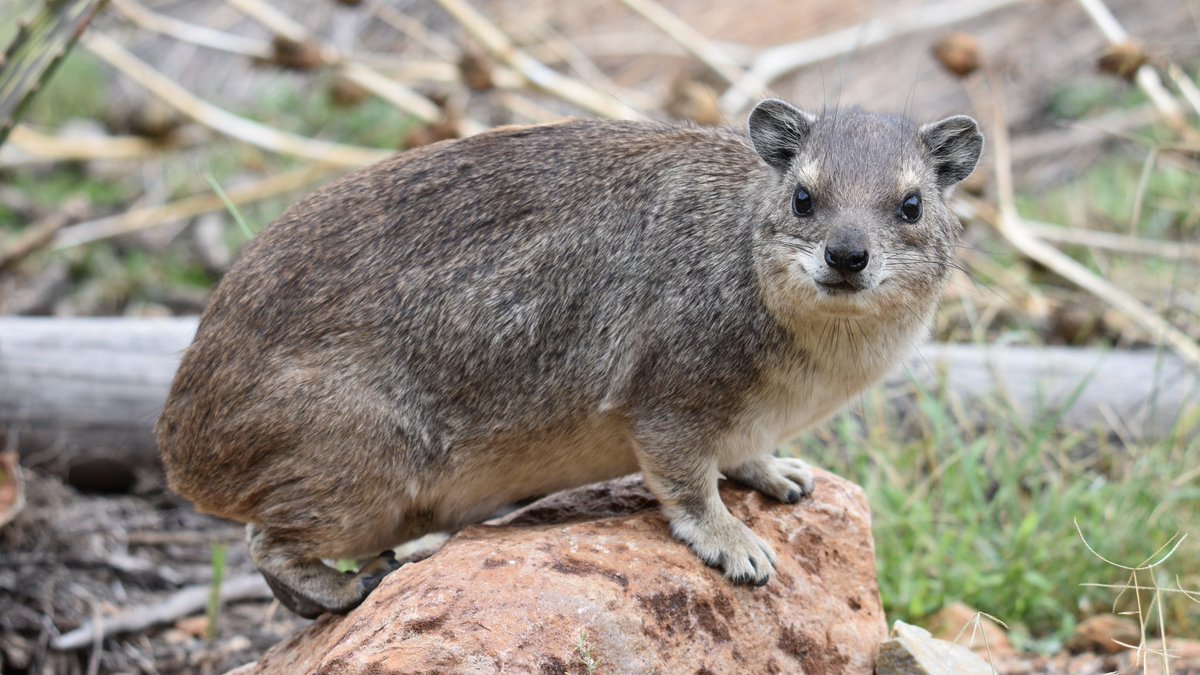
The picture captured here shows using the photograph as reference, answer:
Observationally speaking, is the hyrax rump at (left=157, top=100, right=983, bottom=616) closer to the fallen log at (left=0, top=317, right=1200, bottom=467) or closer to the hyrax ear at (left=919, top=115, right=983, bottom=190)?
the hyrax ear at (left=919, top=115, right=983, bottom=190)

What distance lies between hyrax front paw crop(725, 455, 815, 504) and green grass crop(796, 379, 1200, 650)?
4.57 feet

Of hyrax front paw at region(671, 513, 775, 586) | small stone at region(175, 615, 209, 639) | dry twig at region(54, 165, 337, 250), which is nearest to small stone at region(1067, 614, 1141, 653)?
hyrax front paw at region(671, 513, 775, 586)

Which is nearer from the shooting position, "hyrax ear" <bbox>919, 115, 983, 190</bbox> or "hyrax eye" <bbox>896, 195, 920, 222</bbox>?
"hyrax eye" <bbox>896, 195, 920, 222</bbox>

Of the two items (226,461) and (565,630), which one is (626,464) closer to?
(565,630)

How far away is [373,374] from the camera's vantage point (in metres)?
5.55

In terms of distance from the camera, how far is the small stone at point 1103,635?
6777 mm

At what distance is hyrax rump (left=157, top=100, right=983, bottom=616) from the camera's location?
5453mm

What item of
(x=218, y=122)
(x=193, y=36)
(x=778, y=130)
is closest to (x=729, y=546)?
(x=778, y=130)

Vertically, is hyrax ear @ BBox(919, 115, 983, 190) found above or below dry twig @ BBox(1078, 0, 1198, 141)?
below

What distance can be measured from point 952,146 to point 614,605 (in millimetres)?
2512

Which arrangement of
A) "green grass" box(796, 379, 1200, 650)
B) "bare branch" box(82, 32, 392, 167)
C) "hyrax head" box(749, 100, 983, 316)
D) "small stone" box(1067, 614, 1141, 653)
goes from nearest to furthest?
"hyrax head" box(749, 100, 983, 316)
"small stone" box(1067, 614, 1141, 653)
"green grass" box(796, 379, 1200, 650)
"bare branch" box(82, 32, 392, 167)

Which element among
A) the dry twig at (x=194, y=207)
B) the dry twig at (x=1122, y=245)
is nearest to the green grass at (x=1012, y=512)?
the dry twig at (x=1122, y=245)

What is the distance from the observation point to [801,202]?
5219 millimetres

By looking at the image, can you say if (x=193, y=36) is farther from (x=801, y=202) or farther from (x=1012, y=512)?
(x=1012, y=512)
